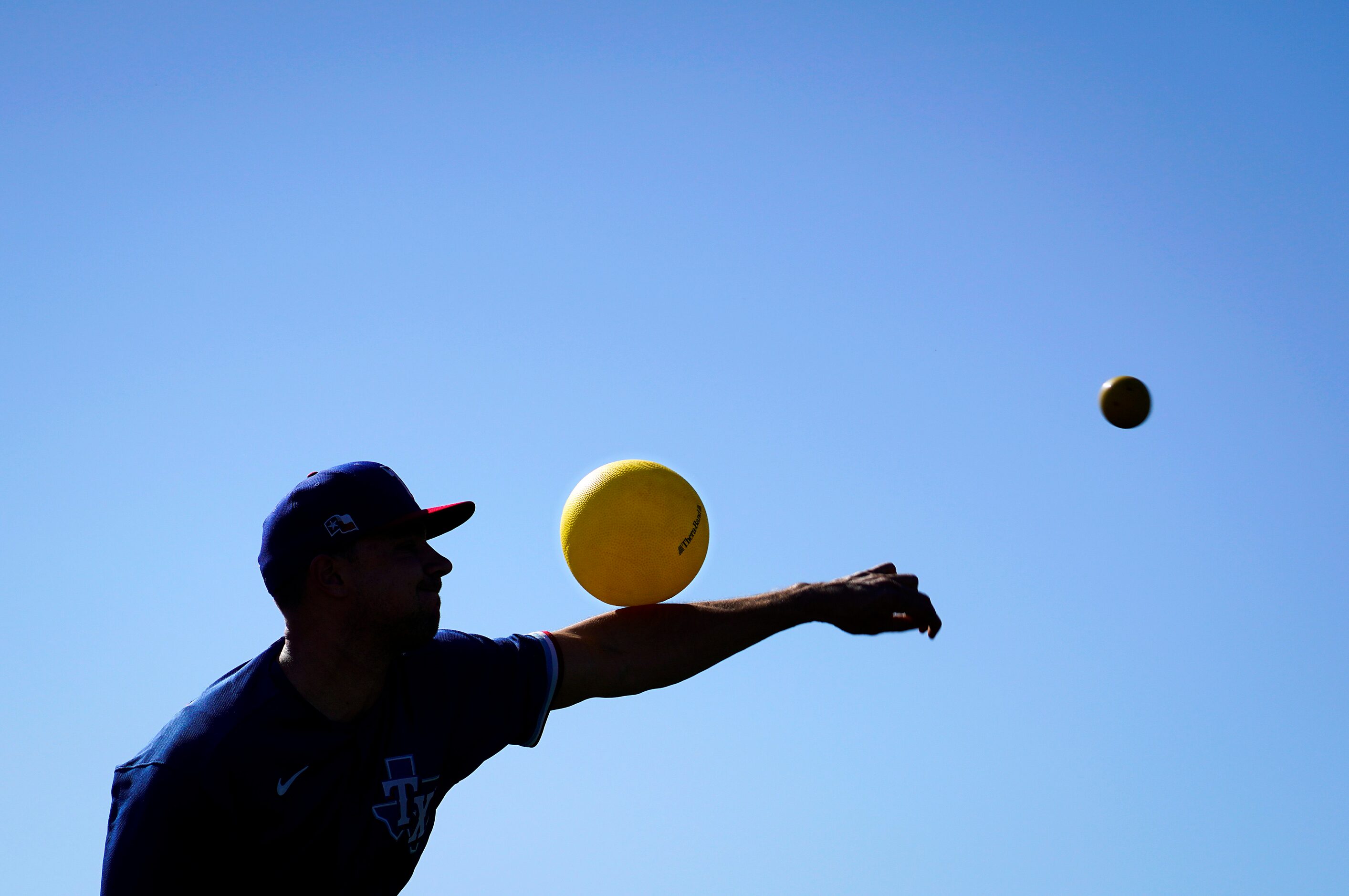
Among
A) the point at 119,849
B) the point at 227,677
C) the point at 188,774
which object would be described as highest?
the point at 227,677

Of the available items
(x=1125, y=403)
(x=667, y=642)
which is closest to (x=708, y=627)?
(x=667, y=642)

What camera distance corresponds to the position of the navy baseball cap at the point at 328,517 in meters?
5.86

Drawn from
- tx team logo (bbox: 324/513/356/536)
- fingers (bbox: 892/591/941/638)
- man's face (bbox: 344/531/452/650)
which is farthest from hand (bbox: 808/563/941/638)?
tx team logo (bbox: 324/513/356/536)

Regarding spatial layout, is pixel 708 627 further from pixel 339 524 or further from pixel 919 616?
pixel 339 524

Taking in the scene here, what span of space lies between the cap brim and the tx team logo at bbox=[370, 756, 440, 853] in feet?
3.86

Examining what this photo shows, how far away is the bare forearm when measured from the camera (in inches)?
252

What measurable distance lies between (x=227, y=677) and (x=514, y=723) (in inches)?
59.6

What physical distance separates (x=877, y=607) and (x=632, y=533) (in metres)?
1.37

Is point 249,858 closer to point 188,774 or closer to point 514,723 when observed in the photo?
point 188,774

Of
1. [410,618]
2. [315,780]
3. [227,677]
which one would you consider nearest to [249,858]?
[315,780]

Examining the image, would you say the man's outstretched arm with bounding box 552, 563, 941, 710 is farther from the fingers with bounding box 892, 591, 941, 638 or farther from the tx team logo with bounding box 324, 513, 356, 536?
the tx team logo with bounding box 324, 513, 356, 536

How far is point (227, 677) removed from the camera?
5.89 meters

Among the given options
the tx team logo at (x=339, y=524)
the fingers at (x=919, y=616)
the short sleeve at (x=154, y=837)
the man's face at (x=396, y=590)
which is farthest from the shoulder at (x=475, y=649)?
the fingers at (x=919, y=616)

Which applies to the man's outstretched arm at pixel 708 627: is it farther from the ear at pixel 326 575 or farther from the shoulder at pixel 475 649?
the ear at pixel 326 575
